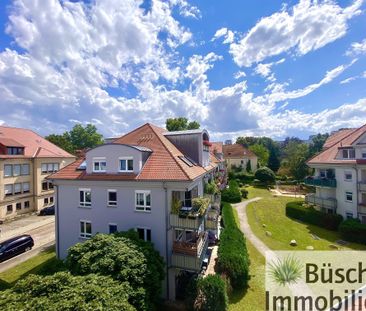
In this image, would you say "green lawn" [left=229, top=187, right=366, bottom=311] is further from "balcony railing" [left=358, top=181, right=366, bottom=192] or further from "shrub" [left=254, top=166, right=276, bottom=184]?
"shrub" [left=254, top=166, right=276, bottom=184]

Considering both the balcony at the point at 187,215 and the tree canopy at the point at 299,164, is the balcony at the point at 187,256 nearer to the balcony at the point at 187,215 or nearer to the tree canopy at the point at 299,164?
the balcony at the point at 187,215

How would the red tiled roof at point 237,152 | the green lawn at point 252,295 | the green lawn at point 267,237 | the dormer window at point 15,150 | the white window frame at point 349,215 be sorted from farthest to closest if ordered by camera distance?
the red tiled roof at point 237,152
the dormer window at point 15,150
the white window frame at point 349,215
the green lawn at point 267,237
the green lawn at point 252,295

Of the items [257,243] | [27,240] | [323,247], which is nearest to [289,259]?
[257,243]

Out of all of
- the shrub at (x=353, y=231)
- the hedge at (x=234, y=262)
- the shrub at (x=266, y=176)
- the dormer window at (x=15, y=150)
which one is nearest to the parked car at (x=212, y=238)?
the hedge at (x=234, y=262)

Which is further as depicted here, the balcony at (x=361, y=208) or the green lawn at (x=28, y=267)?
the balcony at (x=361, y=208)

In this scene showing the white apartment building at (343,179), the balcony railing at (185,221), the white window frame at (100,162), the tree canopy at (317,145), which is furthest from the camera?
the tree canopy at (317,145)
